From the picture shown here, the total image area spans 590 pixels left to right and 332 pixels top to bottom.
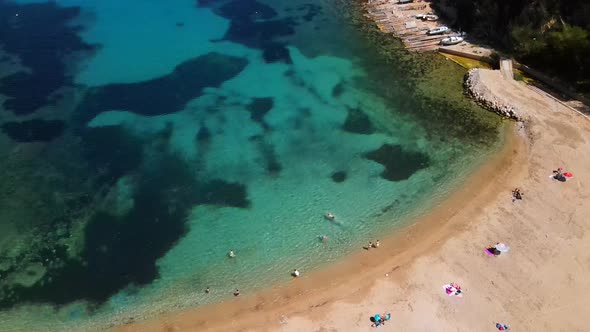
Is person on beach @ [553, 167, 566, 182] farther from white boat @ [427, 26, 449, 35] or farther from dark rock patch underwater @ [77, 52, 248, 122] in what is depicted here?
dark rock patch underwater @ [77, 52, 248, 122]

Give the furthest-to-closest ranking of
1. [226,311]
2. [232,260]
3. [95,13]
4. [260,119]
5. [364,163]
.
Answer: [95,13], [260,119], [364,163], [232,260], [226,311]

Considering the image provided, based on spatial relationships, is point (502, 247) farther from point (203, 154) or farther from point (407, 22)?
point (407, 22)

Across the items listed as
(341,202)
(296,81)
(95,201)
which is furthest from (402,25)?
(95,201)

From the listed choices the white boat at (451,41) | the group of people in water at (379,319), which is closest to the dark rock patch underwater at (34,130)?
the group of people in water at (379,319)

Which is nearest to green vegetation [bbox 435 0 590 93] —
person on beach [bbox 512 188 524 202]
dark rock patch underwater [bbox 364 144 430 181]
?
person on beach [bbox 512 188 524 202]

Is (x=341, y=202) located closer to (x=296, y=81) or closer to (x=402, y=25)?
(x=296, y=81)

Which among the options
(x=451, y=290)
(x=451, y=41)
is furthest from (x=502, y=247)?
(x=451, y=41)

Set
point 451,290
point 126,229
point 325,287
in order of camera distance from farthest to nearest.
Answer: point 126,229 < point 325,287 < point 451,290

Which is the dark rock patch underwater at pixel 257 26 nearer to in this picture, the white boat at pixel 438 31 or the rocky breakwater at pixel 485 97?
the white boat at pixel 438 31
